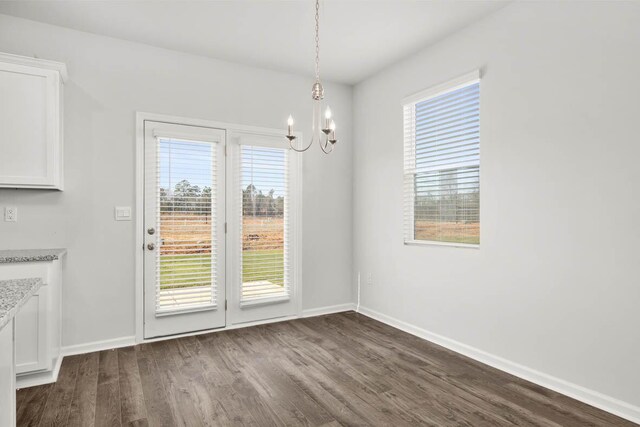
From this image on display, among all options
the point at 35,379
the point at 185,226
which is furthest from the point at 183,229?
the point at 35,379

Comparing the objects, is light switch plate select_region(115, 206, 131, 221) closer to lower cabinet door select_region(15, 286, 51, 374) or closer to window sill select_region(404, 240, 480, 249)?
lower cabinet door select_region(15, 286, 51, 374)

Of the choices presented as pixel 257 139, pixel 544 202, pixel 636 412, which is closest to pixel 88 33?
pixel 257 139

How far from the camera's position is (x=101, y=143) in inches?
136

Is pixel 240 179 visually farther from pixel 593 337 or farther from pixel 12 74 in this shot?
pixel 593 337

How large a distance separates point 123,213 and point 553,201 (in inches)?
142

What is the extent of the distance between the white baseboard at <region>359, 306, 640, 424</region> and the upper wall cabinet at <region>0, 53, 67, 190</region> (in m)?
3.56

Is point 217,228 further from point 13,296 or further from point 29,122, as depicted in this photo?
point 13,296

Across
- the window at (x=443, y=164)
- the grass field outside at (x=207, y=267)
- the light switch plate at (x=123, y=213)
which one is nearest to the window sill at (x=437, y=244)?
the window at (x=443, y=164)

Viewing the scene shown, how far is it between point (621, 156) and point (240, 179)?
10.6 ft

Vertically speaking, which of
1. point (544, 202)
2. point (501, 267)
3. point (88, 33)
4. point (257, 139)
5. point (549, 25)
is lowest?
point (501, 267)

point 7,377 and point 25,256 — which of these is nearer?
point 7,377

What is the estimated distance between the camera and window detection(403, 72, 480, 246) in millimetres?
3309

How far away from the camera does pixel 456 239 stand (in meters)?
3.46

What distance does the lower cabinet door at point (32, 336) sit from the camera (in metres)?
2.61
